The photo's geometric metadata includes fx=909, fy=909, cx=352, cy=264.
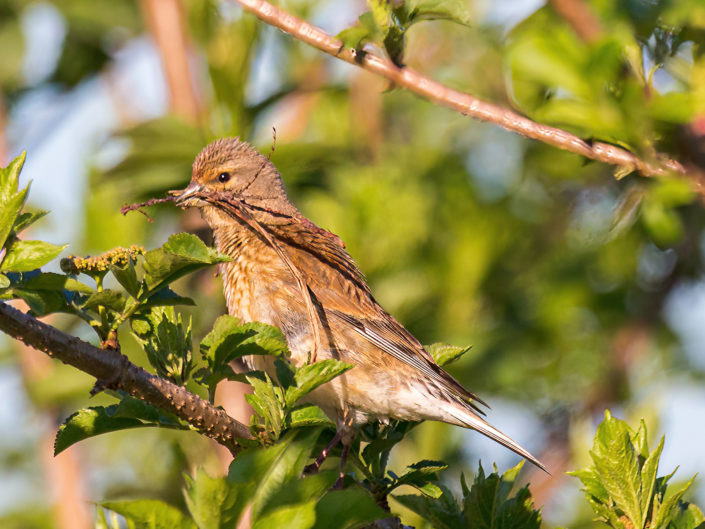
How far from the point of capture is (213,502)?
7.06ft

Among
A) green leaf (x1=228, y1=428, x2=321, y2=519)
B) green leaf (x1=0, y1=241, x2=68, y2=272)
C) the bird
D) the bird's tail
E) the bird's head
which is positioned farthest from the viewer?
the bird's head

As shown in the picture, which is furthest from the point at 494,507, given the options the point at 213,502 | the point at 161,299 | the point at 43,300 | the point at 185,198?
the point at 185,198

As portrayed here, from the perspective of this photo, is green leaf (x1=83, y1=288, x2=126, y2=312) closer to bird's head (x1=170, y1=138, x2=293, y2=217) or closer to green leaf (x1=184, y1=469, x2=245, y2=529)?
green leaf (x1=184, y1=469, x2=245, y2=529)

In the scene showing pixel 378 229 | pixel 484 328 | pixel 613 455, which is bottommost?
pixel 484 328

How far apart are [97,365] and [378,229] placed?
310cm

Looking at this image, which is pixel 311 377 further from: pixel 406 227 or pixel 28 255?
pixel 406 227

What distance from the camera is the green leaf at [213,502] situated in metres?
2.13

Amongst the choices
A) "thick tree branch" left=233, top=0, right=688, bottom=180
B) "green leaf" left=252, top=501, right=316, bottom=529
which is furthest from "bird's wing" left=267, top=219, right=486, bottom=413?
"green leaf" left=252, top=501, right=316, bottom=529

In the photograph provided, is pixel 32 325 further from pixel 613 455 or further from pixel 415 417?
pixel 415 417

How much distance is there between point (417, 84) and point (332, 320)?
6.01 feet

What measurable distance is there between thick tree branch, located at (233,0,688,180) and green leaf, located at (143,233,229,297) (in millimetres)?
753

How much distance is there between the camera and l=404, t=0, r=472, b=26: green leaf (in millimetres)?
2842

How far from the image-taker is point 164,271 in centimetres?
252

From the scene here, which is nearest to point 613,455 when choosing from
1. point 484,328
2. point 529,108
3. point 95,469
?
point 529,108
